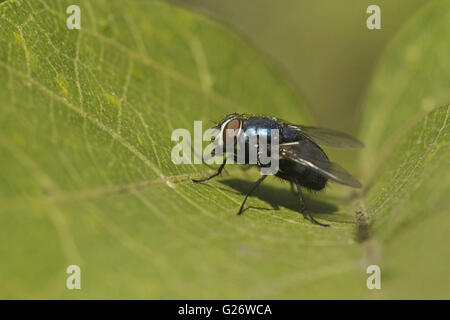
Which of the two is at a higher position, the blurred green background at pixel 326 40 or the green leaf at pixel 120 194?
the blurred green background at pixel 326 40

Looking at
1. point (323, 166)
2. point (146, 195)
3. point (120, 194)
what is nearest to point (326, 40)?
point (323, 166)

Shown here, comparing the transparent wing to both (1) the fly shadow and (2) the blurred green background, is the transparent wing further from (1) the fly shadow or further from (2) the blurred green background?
(2) the blurred green background

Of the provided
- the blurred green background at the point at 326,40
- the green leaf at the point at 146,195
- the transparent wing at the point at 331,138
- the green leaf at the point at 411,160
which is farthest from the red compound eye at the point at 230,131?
the blurred green background at the point at 326,40

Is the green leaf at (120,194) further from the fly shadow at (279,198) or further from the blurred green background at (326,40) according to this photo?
the blurred green background at (326,40)

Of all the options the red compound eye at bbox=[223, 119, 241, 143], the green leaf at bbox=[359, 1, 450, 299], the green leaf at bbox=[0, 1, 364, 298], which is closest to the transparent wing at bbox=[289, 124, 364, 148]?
the green leaf at bbox=[359, 1, 450, 299]

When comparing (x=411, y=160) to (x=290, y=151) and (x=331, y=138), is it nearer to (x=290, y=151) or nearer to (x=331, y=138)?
(x=290, y=151)
